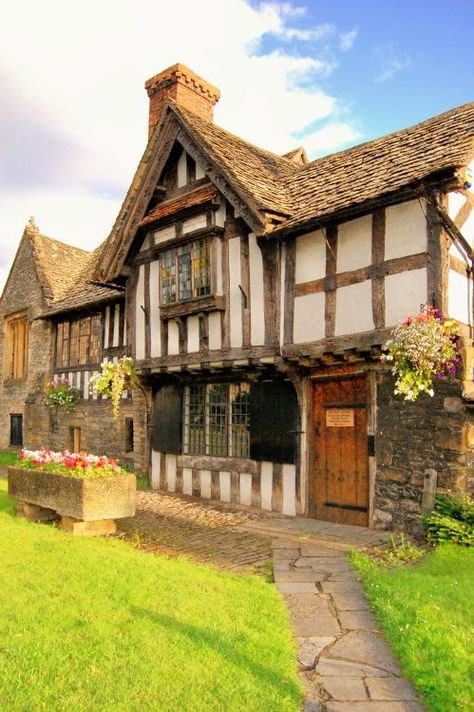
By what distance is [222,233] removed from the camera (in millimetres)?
10867

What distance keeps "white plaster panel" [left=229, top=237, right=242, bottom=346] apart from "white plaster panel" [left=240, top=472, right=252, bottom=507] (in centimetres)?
253

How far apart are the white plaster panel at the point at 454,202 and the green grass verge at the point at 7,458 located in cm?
1447

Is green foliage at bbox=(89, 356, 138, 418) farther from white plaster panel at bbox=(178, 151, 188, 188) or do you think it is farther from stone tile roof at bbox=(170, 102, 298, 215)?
stone tile roof at bbox=(170, 102, 298, 215)

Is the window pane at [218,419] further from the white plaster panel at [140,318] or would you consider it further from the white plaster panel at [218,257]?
the white plaster panel at [218,257]

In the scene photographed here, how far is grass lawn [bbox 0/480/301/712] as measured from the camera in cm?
338

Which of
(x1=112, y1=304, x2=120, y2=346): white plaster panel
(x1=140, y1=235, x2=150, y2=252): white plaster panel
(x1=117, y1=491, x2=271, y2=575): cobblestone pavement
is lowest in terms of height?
(x1=117, y1=491, x2=271, y2=575): cobblestone pavement

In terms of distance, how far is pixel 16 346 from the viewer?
21.0 metres

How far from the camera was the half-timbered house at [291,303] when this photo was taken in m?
8.22

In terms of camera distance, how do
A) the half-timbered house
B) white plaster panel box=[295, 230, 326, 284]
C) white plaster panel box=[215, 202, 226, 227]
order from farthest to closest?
white plaster panel box=[215, 202, 226, 227] < white plaster panel box=[295, 230, 326, 284] < the half-timbered house

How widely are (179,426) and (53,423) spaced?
7221mm

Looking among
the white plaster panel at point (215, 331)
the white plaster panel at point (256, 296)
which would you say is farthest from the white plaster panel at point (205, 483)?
the white plaster panel at point (256, 296)

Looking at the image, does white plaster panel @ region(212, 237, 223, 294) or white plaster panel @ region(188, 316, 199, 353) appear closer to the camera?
white plaster panel @ region(212, 237, 223, 294)

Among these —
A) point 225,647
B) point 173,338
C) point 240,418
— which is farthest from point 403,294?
point 225,647

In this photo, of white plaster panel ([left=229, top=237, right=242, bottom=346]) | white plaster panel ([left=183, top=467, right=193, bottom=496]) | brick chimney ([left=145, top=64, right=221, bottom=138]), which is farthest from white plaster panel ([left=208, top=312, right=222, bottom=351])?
brick chimney ([left=145, top=64, right=221, bottom=138])
